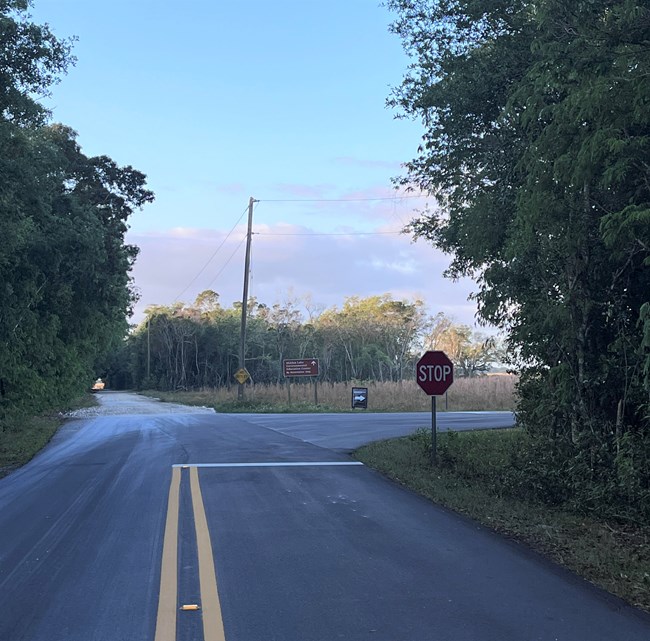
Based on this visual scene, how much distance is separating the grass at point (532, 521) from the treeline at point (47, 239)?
34.0 feet

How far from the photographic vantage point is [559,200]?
8.57 m

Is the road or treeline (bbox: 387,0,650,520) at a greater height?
treeline (bbox: 387,0,650,520)

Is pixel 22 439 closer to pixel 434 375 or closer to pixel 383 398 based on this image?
pixel 434 375

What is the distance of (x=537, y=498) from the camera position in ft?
30.0

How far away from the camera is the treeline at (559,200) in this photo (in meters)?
7.16

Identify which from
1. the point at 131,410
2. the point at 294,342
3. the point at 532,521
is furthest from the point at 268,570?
the point at 294,342

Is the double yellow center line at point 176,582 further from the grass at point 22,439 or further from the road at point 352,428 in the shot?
the road at point 352,428

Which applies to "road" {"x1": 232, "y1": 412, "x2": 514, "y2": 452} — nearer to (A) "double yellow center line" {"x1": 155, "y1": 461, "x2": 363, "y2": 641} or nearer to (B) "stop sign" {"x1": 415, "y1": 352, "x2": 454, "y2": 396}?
(B) "stop sign" {"x1": 415, "y1": 352, "x2": 454, "y2": 396}

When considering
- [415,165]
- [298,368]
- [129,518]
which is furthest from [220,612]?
[298,368]

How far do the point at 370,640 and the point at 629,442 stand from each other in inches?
210

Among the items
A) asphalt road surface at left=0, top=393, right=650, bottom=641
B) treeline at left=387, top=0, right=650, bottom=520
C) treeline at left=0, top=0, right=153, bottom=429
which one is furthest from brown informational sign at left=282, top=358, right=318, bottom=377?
asphalt road surface at left=0, top=393, right=650, bottom=641

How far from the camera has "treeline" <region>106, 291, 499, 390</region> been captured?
85375mm

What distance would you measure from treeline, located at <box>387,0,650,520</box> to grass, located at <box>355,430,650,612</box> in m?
0.59

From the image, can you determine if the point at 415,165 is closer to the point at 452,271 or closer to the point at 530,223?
the point at 452,271
